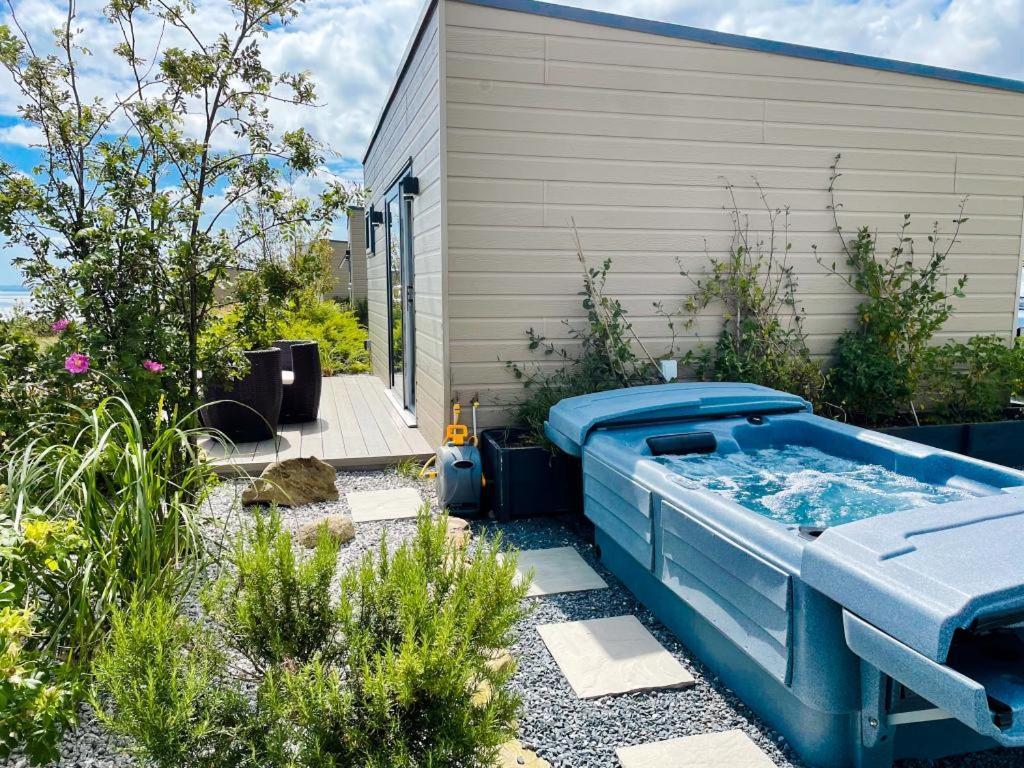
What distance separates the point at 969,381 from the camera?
17.0 feet

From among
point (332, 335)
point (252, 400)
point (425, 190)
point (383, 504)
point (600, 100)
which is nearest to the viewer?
point (383, 504)

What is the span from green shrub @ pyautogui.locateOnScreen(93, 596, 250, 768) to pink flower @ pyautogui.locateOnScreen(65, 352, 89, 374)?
1.59 m

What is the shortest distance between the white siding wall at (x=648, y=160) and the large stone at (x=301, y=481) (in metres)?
1.01

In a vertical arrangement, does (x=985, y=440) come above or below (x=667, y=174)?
below

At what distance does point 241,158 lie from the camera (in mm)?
3555

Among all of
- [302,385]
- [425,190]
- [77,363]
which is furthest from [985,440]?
[77,363]

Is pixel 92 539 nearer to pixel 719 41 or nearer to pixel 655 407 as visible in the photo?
pixel 655 407

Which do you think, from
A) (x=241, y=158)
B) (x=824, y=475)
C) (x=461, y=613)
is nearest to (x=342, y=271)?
(x=241, y=158)

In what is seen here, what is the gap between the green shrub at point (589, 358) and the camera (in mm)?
4559

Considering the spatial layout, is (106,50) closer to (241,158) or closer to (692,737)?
(241,158)

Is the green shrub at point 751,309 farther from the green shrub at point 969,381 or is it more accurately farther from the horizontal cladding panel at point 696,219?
the green shrub at point 969,381

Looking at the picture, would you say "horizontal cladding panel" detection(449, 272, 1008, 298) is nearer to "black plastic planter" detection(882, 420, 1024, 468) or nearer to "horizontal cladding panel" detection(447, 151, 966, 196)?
"horizontal cladding panel" detection(447, 151, 966, 196)

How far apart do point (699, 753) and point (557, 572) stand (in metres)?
1.35

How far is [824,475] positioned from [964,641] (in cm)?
163
